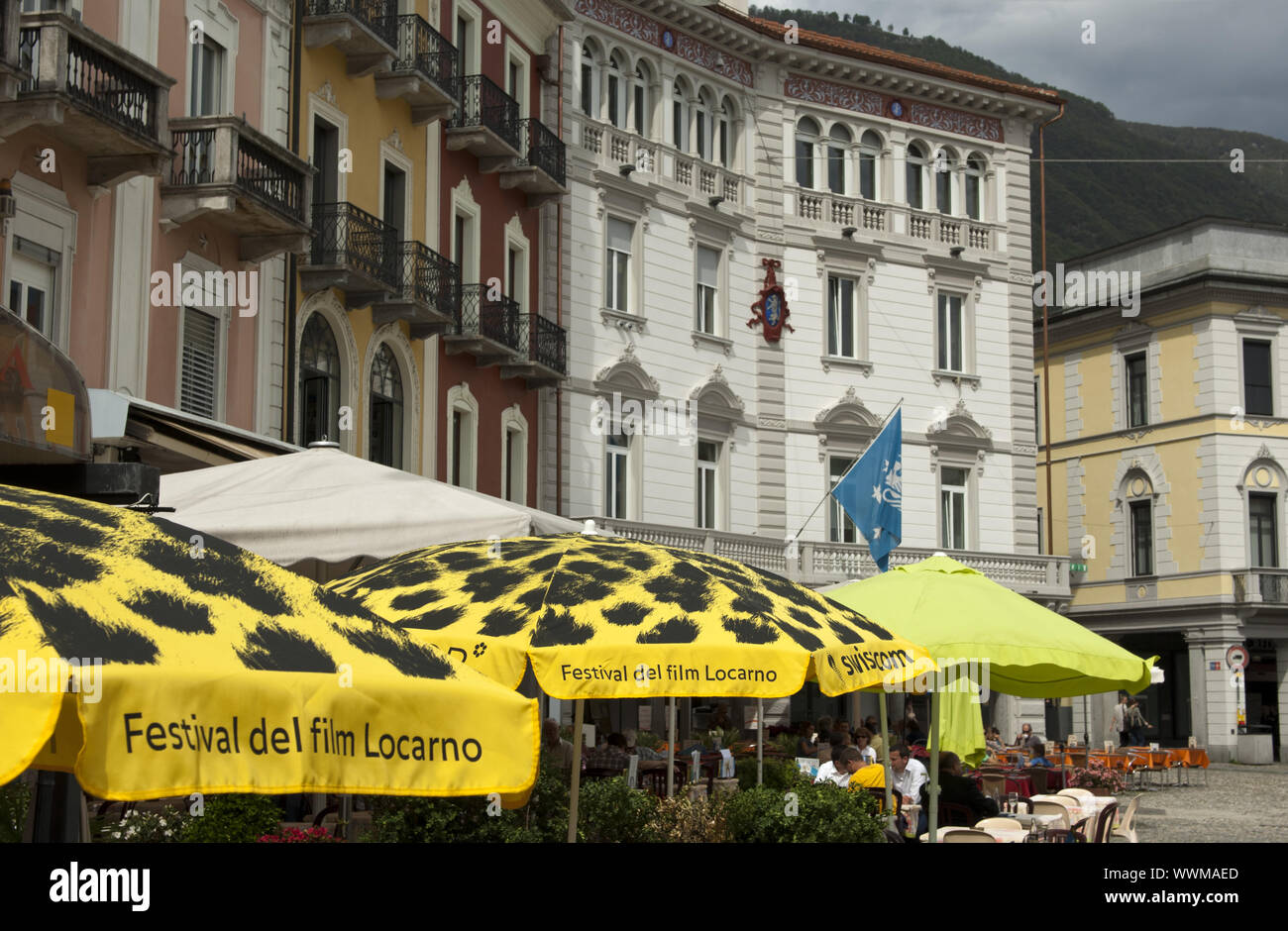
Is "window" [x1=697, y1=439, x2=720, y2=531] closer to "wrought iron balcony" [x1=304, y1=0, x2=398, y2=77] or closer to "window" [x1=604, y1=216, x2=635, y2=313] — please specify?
"window" [x1=604, y1=216, x2=635, y2=313]

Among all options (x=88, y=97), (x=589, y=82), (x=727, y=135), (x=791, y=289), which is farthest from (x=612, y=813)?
(x=727, y=135)

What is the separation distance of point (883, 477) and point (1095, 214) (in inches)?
3187

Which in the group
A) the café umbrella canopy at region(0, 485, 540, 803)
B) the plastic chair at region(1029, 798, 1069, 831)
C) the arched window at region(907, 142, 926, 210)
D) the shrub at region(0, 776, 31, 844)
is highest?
the arched window at region(907, 142, 926, 210)

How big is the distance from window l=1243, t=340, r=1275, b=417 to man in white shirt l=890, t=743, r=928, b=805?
34714 millimetres

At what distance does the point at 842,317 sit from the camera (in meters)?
37.6

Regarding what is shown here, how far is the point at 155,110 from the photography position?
17656 millimetres

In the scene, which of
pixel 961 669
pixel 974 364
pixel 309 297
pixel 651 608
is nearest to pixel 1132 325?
pixel 974 364

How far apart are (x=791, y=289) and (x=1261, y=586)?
18.0 meters

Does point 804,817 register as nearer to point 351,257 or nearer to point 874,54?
point 351,257

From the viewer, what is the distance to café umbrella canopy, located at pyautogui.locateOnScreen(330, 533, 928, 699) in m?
8.48

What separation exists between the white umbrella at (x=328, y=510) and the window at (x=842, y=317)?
82.5ft

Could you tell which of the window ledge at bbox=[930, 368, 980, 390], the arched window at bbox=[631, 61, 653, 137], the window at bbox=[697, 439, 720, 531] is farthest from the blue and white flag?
the window ledge at bbox=[930, 368, 980, 390]

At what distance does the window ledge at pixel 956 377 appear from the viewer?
38469 mm

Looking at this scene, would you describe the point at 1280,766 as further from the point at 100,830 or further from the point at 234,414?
the point at 100,830
